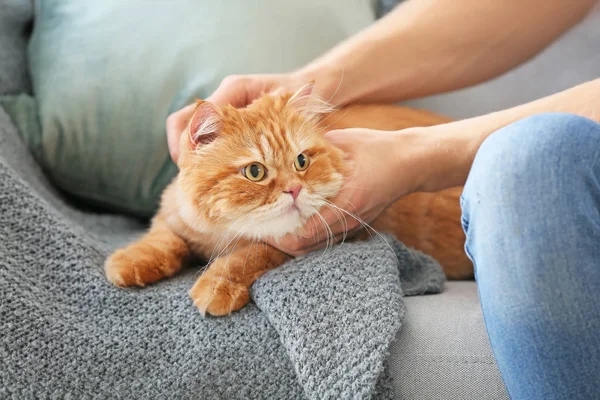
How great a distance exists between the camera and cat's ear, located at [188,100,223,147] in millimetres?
1014

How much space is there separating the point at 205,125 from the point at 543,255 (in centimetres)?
63

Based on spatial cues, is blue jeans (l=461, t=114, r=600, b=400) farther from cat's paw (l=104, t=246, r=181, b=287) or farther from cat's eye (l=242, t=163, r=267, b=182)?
cat's paw (l=104, t=246, r=181, b=287)

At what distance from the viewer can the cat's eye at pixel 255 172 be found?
3.50 ft

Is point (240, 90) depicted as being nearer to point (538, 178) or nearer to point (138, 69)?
point (138, 69)

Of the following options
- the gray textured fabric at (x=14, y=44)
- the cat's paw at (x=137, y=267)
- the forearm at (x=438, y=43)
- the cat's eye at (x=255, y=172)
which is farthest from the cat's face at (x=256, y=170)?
the gray textured fabric at (x=14, y=44)

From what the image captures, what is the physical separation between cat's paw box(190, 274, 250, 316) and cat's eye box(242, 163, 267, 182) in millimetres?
201

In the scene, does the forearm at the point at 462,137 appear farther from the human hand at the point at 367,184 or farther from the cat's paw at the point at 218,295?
the cat's paw at the point at 218,295

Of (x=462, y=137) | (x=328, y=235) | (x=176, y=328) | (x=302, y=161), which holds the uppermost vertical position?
(x=462, y=137)

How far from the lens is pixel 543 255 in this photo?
2.27 ft

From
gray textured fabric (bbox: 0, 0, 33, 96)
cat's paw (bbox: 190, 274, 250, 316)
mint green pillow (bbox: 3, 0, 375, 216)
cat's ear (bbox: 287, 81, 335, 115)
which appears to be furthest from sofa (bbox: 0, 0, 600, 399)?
cat's ear (bbox: 287, 81, 335, 115)

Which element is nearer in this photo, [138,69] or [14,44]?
[138,69]

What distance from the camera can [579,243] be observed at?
2.27 ft

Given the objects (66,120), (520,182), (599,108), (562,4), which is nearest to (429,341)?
(520,182)

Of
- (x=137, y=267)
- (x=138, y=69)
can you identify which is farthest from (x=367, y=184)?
(x=138, y=69)
